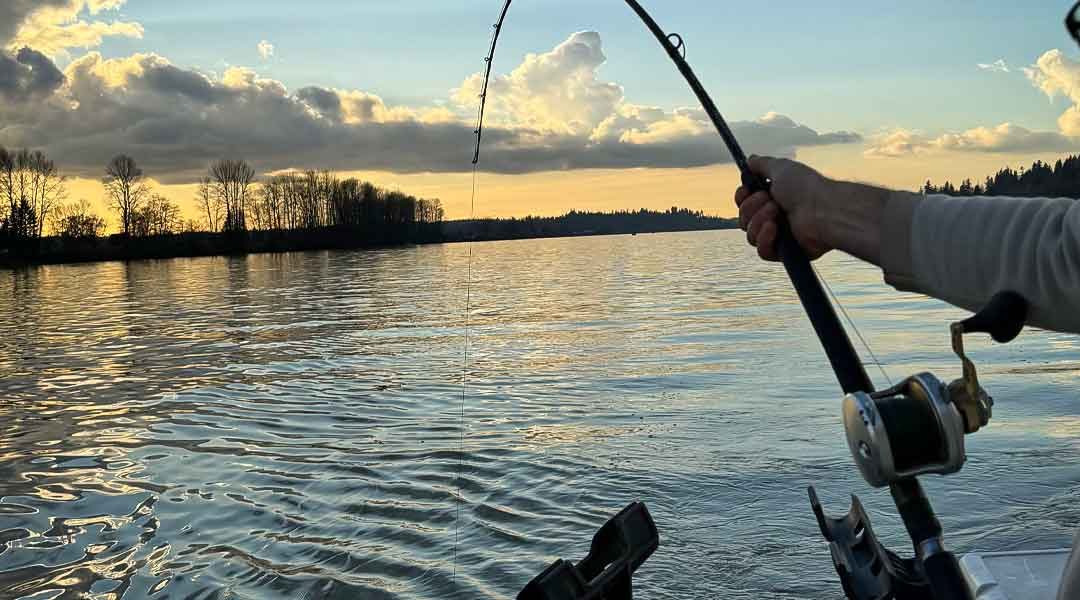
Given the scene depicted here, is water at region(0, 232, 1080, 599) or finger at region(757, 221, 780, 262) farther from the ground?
finger at region(757, 221, 780, 262)

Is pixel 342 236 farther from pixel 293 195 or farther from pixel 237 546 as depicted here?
pixel 237 546

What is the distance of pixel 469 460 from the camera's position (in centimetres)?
693

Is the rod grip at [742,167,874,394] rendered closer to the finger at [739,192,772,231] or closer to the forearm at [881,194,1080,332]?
the finger at [739,192,772,231]

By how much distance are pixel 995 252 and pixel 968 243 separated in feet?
0.13

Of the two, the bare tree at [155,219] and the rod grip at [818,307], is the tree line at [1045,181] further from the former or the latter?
the bare tree at [155,219]

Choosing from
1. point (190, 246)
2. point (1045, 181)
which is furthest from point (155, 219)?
point (1045, 181)

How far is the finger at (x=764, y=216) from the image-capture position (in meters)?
1.93

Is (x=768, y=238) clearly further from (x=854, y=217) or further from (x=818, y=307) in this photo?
(x=854, y=217)

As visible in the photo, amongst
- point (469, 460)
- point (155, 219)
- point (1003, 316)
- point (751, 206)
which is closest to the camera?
point (1003, 316)

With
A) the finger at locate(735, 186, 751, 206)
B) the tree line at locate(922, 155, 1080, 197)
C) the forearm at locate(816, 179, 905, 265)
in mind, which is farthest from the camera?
the tree line at locate(922, 155, 1080, 197)

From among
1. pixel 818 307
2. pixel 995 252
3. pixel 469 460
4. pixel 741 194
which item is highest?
pixel 741 194

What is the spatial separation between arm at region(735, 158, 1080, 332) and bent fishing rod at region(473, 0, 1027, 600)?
0.14 feet

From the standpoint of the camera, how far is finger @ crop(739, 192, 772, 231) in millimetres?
1975

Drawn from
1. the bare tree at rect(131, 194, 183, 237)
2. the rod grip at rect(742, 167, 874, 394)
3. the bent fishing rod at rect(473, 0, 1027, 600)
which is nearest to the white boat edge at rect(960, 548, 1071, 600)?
the bent fishing rod at rect(473, 0, 1027, 600)
